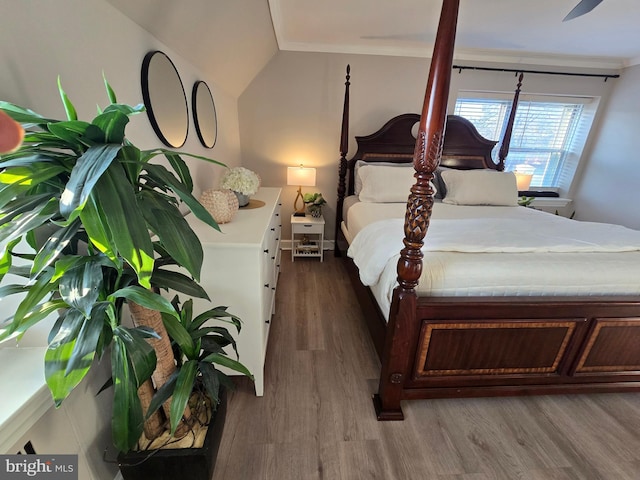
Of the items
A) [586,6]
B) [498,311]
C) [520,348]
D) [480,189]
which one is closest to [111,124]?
[498,311]

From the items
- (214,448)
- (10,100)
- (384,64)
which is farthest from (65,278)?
(384,64)

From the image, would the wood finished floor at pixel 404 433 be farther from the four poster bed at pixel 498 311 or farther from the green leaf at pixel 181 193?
the green leaf at pixel 181 193

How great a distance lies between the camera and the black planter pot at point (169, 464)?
91cm

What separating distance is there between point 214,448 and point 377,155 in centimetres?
300

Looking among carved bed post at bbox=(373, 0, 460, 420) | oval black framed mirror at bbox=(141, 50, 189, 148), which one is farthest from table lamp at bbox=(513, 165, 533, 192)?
oval black framed mirror at bbox=(141, 50, 189, 148)

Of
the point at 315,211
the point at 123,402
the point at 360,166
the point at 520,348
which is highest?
Result: the point at 360,166

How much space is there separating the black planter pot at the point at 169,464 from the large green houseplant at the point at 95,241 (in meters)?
0.20

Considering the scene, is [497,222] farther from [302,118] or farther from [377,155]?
[302,118]

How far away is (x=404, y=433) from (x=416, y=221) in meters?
1.09

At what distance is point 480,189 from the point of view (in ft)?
9.06

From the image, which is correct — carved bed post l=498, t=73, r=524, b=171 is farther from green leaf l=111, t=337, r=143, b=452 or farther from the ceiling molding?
green leaf l=111, t=337, r=143, b=452

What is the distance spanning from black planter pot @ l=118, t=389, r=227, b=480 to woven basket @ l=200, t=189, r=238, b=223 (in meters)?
0.97

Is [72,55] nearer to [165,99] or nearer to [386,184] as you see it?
[165,99]

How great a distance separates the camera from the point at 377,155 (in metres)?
3.18
